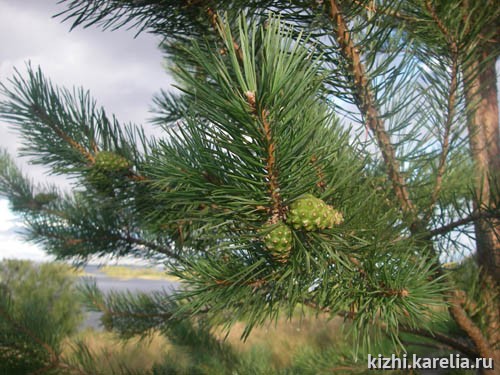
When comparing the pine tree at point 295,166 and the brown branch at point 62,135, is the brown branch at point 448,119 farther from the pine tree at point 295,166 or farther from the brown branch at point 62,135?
the brown branch at point 62,135

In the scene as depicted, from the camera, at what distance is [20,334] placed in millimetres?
918

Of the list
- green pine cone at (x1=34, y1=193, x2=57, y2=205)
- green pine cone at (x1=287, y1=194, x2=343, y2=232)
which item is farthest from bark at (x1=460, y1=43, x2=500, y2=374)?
green pine cone at (x1=34, y1=193, x2=57, y2=205)

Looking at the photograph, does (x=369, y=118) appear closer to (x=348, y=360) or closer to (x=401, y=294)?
(x=401, y=294)

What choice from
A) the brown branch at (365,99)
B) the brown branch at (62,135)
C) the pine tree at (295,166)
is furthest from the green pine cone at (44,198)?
the brown branch at (365,99)

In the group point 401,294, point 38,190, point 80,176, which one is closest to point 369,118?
point 401,294

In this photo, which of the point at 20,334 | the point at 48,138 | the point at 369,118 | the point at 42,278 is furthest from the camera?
the point at 42,278

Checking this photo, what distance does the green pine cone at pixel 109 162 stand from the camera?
22.2 inches

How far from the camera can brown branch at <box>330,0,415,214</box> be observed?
38 cm

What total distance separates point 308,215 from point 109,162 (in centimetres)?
40

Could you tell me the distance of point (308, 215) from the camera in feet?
0.80

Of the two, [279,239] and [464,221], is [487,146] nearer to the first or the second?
[464,221]

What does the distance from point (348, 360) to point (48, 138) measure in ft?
2.24

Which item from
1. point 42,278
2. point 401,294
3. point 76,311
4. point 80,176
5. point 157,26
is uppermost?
point 157,26

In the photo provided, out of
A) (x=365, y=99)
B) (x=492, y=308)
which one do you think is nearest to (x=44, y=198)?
(x=365, y=99)
